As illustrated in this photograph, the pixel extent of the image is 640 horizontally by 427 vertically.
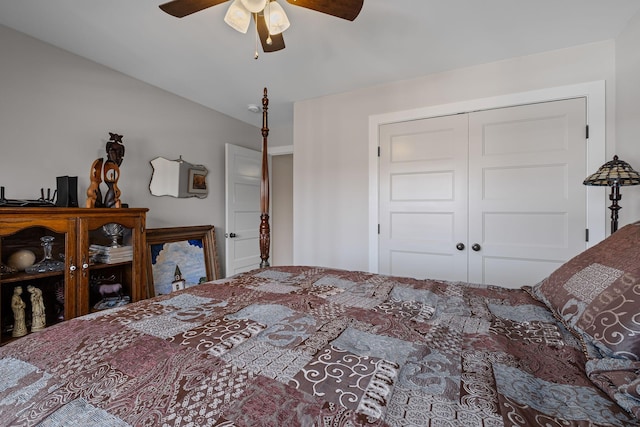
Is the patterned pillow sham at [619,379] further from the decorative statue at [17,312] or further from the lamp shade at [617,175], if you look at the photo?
the decorative statue at [17,312]

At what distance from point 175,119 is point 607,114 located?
383cm

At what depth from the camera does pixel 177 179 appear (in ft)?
10.1

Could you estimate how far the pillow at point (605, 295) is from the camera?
69 centimetres

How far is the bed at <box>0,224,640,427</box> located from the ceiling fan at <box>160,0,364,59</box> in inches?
56.2

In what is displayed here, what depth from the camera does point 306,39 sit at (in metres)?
2.08

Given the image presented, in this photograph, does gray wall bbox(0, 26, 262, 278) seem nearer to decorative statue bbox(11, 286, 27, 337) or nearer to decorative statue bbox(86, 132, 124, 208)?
decorative statue bbox(86, 132, 124, 208)

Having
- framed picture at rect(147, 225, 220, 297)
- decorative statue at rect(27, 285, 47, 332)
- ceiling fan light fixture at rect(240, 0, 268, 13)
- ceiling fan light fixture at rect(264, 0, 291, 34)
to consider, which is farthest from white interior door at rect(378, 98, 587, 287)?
decorative statue at rect(27, 285, 47, 332)

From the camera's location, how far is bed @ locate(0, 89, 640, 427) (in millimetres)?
531

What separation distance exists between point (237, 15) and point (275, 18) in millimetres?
212

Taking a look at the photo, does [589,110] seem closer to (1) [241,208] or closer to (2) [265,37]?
(2) [265,37]

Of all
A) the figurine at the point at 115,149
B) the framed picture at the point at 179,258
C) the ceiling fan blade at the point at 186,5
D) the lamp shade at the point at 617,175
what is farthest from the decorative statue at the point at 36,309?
the lamp shade at the point at 617,175

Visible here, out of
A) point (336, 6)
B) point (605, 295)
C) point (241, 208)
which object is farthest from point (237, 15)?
point (241, 208)

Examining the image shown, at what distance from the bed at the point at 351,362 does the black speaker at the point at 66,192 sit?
146 cm

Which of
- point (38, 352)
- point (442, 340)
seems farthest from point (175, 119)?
point (442, 340)
